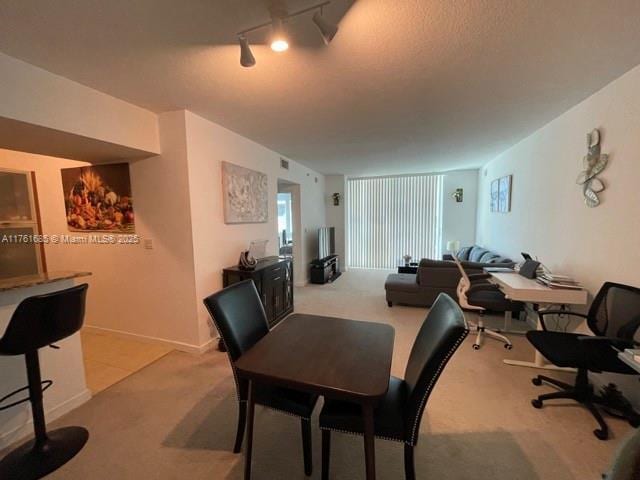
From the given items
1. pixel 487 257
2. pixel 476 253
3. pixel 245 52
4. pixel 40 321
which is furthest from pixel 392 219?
pixel 40 321

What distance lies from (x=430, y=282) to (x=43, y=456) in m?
4.12

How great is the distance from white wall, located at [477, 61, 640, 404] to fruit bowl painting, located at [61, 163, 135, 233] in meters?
4.42

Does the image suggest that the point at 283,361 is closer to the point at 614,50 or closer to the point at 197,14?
the point at 197,14

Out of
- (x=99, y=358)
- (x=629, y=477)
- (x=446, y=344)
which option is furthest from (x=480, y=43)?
(x=99, y=358)

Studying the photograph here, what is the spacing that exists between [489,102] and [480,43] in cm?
105

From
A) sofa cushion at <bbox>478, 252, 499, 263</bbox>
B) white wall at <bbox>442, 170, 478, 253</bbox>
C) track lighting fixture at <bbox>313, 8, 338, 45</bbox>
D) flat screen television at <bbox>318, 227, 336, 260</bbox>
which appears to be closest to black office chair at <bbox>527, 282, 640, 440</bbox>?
sofa cushion at <bbox>478, 252, 499, 263</bbox>

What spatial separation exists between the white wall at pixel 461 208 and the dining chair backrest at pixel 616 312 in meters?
4.50

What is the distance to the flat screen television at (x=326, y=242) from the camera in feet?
19.1

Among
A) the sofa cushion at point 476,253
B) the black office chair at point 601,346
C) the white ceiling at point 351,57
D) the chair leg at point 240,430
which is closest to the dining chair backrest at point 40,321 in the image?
the chair leg at point 240,430

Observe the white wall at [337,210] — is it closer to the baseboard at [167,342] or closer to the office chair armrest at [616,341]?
the baseboard at [167,342]

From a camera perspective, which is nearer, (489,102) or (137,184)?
(489,102)

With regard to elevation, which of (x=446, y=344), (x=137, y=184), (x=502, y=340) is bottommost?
(x=502, y=340)

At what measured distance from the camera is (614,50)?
170 cm

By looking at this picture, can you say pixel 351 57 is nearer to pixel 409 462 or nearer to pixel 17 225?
pixel 409 462
